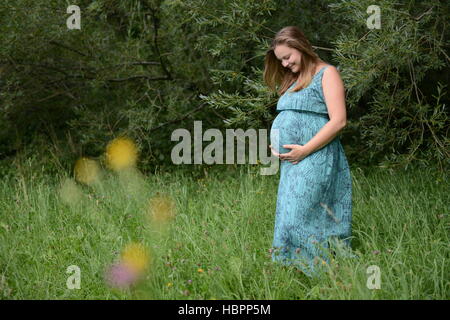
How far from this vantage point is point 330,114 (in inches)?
100

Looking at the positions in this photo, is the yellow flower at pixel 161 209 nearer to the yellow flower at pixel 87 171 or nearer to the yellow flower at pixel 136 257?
the yellow flower at pixel 136 257

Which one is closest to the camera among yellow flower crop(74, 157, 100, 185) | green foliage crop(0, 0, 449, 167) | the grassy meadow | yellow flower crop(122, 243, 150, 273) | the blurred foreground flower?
the grassy meadow

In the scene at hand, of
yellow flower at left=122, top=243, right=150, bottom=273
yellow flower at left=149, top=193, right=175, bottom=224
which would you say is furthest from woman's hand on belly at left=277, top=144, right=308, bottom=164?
yellow flower at left=149, top=193, right=175, bottom=224

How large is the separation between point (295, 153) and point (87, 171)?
371cm

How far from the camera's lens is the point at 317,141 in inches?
101

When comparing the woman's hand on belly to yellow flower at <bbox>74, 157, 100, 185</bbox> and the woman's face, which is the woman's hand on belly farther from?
yellow flower at <bbox>74, 157, 100, 185</bbox>

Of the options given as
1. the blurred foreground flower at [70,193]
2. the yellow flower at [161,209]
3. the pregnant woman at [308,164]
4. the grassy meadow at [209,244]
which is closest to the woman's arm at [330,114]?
the pregnant woman at [308,164]

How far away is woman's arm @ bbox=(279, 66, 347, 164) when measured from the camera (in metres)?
2.52

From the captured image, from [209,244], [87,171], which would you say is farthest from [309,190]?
[87,171]

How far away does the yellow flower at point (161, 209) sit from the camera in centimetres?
382

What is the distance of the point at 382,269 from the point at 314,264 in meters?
0.33

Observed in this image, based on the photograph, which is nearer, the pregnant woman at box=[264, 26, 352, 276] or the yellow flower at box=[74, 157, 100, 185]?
the pregnant woman at box=[264, 26, 352, 276]

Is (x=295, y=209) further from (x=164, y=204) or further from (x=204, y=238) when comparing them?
(x=164, y=204)
